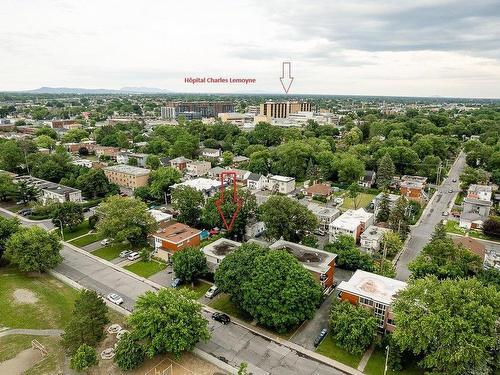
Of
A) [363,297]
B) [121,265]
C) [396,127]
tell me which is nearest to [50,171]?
[121,265]

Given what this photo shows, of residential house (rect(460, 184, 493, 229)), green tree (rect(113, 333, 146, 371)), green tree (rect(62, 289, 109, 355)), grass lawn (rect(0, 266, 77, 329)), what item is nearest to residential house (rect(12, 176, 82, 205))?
grass lawn (rect(0, 266, 77, 329))

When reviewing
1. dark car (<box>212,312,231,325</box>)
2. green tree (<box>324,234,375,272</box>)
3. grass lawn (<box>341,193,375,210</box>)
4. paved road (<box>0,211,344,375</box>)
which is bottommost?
paved road (<box>0,211,344,375</box>)

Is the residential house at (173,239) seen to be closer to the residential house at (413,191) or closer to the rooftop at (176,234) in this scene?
the rooftop at (176,234)

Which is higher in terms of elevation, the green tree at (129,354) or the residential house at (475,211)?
the residential house at (475,211)

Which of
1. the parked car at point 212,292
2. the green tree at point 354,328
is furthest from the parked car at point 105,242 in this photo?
the green tree at point 354,328

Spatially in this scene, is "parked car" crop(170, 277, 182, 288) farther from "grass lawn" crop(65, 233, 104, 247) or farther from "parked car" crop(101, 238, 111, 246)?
"grass lawn" crop(65, 233, 104, 247)

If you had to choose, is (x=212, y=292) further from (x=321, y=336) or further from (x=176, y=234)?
(x=321, y=336)

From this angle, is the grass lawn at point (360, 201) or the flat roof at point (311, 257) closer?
the flat roof at point (311, 257)
